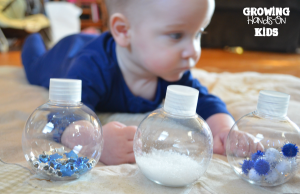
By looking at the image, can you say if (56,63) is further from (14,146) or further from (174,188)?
(174,188)

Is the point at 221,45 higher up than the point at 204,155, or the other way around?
the point at 204,155

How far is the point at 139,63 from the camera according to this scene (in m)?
0.80

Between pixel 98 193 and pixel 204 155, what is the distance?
0.16m

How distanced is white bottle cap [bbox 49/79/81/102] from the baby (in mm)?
163

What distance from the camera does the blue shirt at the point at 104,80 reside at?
775 millimetres

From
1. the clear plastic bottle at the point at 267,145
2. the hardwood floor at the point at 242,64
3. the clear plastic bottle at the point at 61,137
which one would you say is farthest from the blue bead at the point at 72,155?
the hardwood floor at the point at 242,64

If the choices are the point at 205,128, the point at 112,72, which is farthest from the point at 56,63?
the point at 205,128

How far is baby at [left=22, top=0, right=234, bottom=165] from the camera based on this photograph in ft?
2.06

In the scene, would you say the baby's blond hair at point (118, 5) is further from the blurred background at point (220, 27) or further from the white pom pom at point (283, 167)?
the blurred background at point (220, 27)

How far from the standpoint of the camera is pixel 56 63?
3.54 feet

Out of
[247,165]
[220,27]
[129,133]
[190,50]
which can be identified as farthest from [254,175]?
[220,27]

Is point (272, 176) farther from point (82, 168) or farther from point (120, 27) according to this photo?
point (120, 27)

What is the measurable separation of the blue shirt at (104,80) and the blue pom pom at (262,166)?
349 millimetres

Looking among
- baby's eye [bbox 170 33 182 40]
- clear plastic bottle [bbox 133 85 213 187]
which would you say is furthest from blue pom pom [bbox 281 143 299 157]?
baby's eye [bbox 170 33 182 40]
